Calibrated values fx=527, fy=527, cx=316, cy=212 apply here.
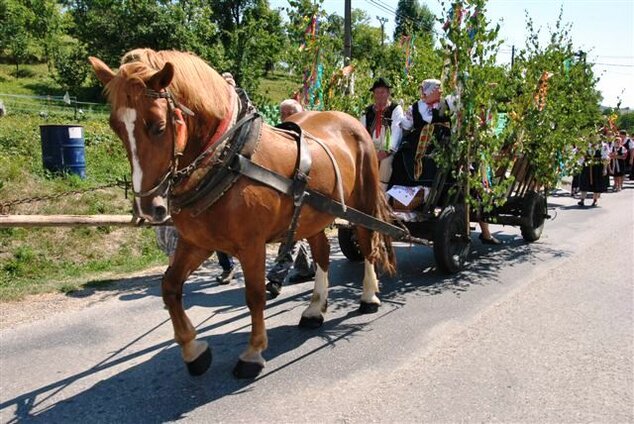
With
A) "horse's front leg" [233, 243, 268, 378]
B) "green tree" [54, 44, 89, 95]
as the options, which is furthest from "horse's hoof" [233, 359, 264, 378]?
"green tree" [54, 44, 89, 95]

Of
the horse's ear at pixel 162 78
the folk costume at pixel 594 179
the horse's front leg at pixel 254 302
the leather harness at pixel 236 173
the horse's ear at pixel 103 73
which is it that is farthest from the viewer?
the folk costume at pixel 594 179

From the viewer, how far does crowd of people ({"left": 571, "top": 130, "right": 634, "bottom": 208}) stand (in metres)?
10.2

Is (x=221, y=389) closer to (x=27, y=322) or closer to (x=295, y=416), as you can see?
(x=295, y=416)

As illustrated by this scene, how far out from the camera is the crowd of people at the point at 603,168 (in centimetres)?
1020

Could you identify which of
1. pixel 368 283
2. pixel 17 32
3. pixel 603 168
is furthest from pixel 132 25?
pixel 368 283

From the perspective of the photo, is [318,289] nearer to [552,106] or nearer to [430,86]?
[430,86]

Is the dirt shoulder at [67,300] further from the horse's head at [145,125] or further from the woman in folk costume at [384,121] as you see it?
the woman in folk costume at [384,121]

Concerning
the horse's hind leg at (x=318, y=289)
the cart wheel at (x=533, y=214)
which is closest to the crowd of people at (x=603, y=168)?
the cart wheel at (x=533, y=214)

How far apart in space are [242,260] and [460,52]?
3559 mm

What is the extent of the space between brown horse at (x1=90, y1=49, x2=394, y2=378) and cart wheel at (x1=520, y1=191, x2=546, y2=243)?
3.99m

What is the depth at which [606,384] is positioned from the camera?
3322mm

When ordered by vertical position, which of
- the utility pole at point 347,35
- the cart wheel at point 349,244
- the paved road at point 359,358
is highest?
the utility pole at point 347,35

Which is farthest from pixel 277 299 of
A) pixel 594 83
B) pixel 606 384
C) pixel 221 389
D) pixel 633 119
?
pixel 633 119

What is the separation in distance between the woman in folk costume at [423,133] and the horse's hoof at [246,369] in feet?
10.3
